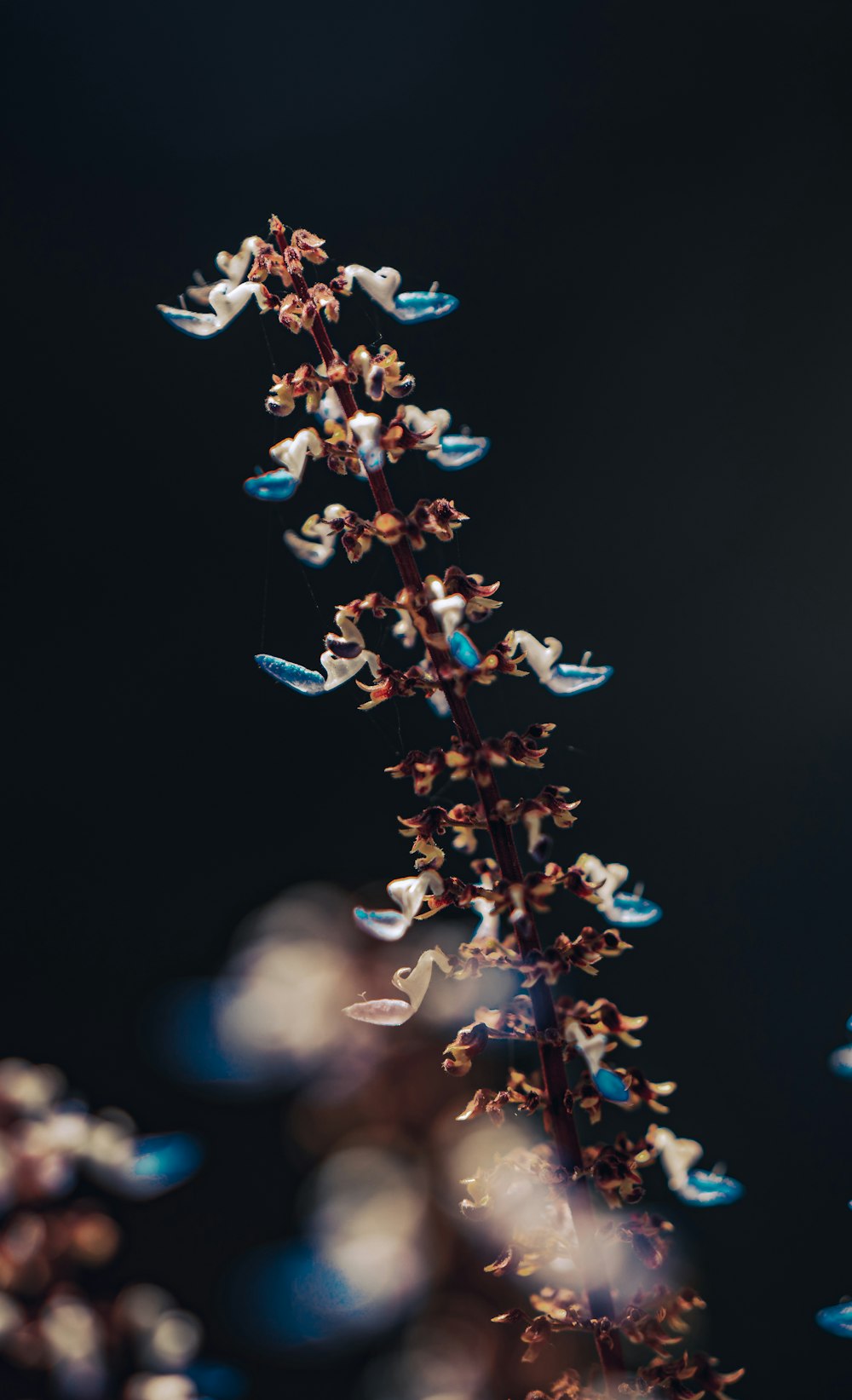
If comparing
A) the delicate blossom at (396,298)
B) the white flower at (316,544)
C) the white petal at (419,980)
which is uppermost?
the delicate blossom at (396,298)

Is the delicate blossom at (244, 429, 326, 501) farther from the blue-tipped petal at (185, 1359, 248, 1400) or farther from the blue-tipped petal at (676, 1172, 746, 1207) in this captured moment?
the blue-tipped petal at (185, 1359, 248, 1400)

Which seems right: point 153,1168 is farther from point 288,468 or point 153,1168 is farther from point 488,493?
point 488,493

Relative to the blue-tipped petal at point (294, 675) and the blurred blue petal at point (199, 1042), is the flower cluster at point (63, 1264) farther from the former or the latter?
the blurred blue petal at point (199, 1042)

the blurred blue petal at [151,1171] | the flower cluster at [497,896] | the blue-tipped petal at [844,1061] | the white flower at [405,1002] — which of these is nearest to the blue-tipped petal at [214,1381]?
the blurred blue petal at [151,1171]

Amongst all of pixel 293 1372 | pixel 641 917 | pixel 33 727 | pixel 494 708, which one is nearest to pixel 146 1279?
pixel 293 1372

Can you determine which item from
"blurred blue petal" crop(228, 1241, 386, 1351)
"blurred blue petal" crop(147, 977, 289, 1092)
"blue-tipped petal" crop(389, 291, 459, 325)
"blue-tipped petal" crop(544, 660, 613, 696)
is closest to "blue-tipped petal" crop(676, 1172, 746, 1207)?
"blue-tipped petal" crop(544, 660, 613, 696)

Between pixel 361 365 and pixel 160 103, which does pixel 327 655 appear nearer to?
pixel 361 365
